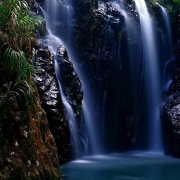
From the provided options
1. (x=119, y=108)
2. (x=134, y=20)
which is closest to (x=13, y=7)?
(x=119, y=108)

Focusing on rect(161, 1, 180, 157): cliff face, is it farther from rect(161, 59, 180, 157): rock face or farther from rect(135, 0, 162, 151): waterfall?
rect(135, 0, 162, 151): waterfall

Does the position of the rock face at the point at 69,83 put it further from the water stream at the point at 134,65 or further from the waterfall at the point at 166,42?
the waterfall at the point at 166,42

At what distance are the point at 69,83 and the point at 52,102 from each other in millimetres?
2293

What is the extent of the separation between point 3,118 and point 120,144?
442 inches

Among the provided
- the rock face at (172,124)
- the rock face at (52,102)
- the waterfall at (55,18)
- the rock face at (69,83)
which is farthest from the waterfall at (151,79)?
the rock face at (52,102)

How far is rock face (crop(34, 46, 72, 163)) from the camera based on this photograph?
10820 millimetres

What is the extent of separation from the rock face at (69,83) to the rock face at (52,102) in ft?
4.23

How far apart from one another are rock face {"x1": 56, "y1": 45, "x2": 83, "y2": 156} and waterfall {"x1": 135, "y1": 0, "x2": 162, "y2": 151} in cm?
549

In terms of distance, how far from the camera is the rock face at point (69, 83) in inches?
499

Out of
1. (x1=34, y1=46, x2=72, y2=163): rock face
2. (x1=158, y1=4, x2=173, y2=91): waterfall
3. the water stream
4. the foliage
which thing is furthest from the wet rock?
(x1=158, y1=4, x2=173, y2=91): waterfall

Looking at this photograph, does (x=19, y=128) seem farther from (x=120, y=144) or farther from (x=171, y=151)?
(x=120, y=144)

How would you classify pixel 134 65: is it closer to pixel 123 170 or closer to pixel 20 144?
pixel 123 170

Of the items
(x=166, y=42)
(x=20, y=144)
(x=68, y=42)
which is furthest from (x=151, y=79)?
(x=20, y=144)

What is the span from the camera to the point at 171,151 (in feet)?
46.2
